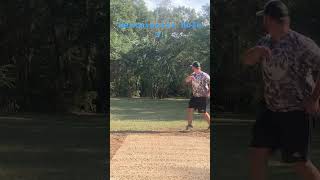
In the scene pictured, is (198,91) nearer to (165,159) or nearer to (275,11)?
(165,159)

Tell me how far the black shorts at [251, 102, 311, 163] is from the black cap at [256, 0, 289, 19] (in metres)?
0.95

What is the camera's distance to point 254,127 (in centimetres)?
528

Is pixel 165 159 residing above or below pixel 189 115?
below

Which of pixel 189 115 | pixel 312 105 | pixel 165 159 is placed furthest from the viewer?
pixel 165 159

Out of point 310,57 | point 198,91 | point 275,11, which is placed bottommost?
point 198,91

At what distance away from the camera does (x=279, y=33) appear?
15.8ft

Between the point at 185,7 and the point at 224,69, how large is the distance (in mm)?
1141

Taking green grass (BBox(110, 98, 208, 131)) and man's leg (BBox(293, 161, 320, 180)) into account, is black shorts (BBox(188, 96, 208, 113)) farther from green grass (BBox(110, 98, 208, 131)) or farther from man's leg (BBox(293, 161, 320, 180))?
man's leg (BBox(293, 161, 320, 180))

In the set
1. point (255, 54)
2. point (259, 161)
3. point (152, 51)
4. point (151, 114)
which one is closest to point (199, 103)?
point (151, 114)

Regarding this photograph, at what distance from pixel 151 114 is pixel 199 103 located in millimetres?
765

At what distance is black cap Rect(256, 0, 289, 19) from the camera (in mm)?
4945

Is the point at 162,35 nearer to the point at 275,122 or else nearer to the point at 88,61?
Result: the point at 88,61

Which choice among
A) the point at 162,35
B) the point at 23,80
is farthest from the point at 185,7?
the point at 23,80

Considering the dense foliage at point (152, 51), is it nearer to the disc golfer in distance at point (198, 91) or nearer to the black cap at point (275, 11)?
the disc golfer in distance at point (198, 91)
